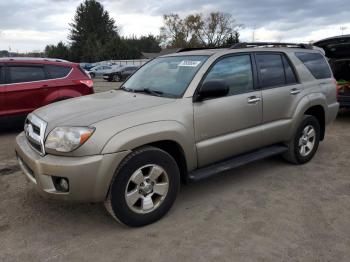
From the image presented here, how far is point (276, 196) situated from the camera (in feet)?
14.0

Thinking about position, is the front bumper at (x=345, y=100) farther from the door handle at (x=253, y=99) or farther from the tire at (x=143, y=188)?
the tire at (x=143, y=188)

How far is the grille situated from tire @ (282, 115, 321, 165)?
3.34 metres

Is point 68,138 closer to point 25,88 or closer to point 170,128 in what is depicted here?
point 170,128

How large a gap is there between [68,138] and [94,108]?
0.58m

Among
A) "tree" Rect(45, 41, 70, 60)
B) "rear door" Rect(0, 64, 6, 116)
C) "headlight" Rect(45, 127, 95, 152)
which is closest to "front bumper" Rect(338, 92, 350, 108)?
"headlight" Rect(45, 127, 95, 152)

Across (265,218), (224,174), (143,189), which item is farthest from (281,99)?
(143,189)

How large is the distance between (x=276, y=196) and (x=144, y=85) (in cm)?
205

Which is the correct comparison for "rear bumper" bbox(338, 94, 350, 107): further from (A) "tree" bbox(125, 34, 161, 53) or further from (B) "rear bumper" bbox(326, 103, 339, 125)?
(A) "tree" bbox(125, 34, 161, 53)

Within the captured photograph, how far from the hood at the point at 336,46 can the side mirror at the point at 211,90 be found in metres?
4.75

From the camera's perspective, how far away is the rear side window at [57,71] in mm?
7855

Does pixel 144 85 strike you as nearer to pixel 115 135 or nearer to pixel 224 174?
pixel 115 135

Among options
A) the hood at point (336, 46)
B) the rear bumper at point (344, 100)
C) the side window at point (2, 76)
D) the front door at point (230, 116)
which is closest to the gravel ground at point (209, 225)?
the front door at point (230, 116)

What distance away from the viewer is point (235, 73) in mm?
4363

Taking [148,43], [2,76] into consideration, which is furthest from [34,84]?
[148,43]
